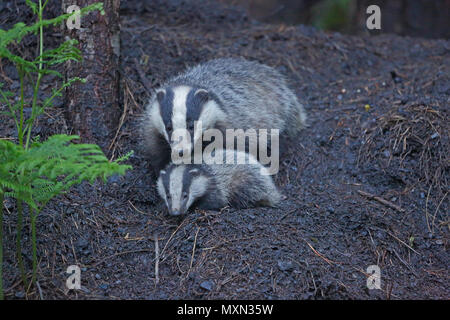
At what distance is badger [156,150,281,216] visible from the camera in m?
4.26

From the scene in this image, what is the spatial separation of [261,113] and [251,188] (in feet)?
3.56

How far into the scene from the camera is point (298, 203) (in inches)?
177

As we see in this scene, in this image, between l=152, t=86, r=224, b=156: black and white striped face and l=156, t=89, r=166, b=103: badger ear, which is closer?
l=152, t=86, r=224, b=156: black and white striped face

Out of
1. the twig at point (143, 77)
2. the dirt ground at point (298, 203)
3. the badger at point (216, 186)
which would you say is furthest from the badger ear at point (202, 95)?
the twig at point (143, 77)

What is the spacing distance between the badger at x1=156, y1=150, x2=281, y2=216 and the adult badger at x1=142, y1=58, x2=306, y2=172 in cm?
22

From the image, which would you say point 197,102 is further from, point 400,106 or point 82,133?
point 400,106

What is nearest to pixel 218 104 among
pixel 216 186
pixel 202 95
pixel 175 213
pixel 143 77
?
pixel 202 95

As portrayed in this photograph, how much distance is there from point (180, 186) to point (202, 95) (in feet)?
2.95

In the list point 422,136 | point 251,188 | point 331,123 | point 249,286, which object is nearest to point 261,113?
point 331,123

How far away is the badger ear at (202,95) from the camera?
15.2 feet

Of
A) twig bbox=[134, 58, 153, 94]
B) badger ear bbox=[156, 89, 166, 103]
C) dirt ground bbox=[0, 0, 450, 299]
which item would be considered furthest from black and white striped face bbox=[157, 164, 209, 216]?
twig bbox=[134, 58, 153, 94]

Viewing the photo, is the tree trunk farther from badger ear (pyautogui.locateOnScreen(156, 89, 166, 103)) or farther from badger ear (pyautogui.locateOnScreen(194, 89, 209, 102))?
badger ear (pyautogui.locateOnScreen(194, 89, 209, 102))

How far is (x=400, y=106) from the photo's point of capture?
5.19 meters

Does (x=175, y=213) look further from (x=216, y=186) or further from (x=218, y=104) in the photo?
(x=218, y=104)
